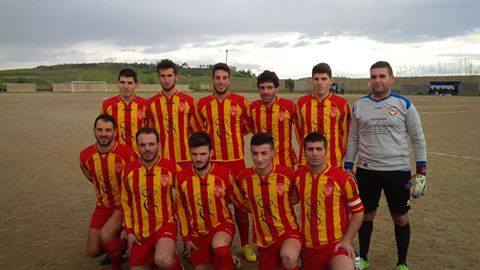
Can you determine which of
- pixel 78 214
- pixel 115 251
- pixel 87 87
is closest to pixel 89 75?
pixel 87 87

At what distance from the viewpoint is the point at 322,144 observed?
3672 mm

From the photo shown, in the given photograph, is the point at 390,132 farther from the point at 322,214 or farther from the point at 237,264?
the point at 237,264

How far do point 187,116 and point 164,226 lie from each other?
5.02ft

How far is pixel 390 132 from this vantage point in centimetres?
416

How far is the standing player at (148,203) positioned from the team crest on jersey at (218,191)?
0.46 m

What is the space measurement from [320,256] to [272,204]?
61cm

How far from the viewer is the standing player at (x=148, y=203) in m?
3.98

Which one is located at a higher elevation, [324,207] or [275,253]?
[324,207]

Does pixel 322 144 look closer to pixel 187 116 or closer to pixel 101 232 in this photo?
pixel 187 116

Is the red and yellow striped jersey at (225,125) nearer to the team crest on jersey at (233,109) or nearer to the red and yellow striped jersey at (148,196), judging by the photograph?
the team crest on jersey at (233,109)

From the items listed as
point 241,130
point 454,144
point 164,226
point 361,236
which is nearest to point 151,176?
point 164,226

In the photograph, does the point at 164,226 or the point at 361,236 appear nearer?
the point at 164,226

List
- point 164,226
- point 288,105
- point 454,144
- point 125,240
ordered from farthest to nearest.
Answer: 1. point 454,144
2. point 288,105
3. point 125,240
4. point 164,226

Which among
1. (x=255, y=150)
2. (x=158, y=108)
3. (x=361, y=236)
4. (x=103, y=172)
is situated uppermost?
(x=158, y=108)
